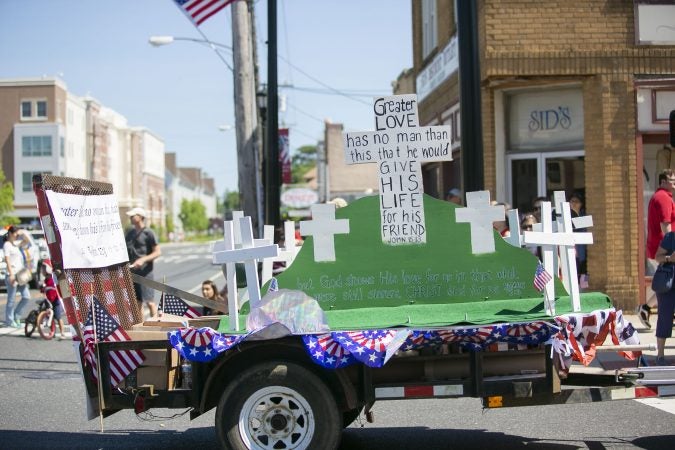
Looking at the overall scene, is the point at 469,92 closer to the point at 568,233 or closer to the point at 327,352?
the point at 568,233

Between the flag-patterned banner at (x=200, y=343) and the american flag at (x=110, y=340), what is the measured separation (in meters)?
0.47

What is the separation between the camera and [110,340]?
5.94 m

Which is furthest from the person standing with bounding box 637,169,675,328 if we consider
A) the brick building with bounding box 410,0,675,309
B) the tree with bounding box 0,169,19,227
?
the tree with bounding box 0,169,19,227

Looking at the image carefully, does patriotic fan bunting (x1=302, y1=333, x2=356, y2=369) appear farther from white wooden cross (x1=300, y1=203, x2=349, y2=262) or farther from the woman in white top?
the woman in white top

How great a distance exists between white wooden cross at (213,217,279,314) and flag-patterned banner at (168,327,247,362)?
382 mm

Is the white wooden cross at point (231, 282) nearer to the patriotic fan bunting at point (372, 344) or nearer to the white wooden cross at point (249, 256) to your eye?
the white wooden cross at point (249, 256)

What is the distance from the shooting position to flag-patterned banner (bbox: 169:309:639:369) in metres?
5.53

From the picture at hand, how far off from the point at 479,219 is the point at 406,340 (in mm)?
1155

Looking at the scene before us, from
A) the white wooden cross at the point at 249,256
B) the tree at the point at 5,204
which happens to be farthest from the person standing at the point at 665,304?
the tree at the point at 5,204

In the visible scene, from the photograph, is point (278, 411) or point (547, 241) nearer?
point (278, 411)

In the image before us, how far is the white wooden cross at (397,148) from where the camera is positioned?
6402 mm

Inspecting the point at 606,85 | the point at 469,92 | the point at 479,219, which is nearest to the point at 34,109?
the point at 606,85

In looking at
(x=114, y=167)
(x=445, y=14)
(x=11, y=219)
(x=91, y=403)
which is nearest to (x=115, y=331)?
(x=91, y=403)

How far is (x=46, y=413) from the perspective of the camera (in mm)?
8328
